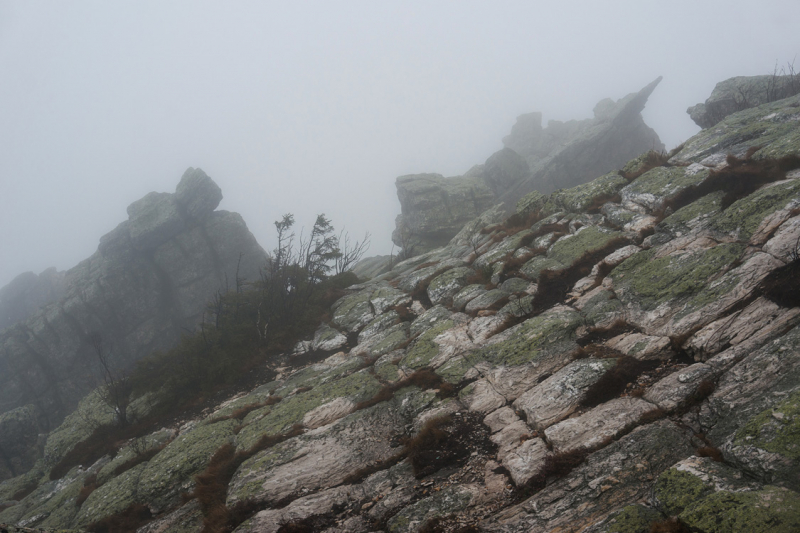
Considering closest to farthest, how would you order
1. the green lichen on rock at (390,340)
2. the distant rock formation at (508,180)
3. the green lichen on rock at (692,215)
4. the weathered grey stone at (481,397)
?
the weathered grey stone at (481,397) → the green lichen on rock at (692,215) → the green lichen on rock at (390,340) → the distant rock formation at (508,180)

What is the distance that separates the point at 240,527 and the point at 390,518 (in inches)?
177

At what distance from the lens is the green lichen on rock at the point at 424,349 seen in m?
15.3

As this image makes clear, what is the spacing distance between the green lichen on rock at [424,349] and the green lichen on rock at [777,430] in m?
10.2

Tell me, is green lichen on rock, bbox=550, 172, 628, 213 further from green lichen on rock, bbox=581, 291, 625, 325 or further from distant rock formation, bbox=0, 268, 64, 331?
distant rock formation, bbox=0, 268, 64, 331

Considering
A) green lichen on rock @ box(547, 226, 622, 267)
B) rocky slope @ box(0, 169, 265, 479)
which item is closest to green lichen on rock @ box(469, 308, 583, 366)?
green lichen on rock @ box(547, 226, 622, 267)

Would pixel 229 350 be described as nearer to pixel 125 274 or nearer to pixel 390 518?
pixel 390 518

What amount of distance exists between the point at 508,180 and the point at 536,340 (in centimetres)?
5799

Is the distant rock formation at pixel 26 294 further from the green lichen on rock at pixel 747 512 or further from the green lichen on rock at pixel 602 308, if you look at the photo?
the green lichen on rock at pixel 747 512

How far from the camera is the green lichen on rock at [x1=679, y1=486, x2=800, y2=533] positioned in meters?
4.88

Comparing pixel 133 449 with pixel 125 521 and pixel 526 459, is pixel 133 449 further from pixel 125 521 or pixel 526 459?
pixel 526 459

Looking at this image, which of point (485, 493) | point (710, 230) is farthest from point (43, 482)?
point (710, 230)

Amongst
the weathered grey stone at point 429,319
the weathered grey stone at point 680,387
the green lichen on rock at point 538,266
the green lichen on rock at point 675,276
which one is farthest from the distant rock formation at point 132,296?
the weathered grey stone at point 680,387

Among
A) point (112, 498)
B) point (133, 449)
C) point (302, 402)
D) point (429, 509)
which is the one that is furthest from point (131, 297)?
point (429, 509)

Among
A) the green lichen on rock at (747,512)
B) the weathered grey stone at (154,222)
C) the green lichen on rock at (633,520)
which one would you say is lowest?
the green lichen on rock at (633,520)
